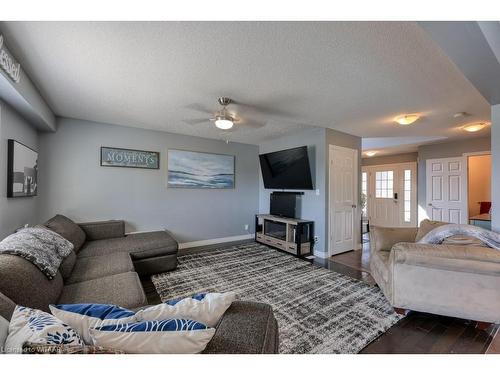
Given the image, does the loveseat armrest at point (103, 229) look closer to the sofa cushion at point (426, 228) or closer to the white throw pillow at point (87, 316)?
the white throw pillow at point (87, 316)

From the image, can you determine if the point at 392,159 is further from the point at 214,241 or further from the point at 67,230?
the point at 67,230

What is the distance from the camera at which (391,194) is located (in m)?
6.17

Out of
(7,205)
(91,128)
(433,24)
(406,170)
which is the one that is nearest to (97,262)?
(7,205)

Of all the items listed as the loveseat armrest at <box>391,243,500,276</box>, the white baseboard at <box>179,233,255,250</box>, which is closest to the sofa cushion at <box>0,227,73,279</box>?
the white baseboard at <box>179,233,255,250</box>

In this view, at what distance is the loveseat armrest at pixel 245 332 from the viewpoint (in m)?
0.79

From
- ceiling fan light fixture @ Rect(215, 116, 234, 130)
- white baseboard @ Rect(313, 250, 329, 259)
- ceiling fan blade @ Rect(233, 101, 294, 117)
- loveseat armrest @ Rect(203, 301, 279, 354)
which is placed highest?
ceiling fan blade @ Rect(233, 101, 294, 117)

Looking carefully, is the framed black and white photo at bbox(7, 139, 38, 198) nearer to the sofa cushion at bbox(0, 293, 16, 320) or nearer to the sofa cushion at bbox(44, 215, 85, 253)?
the sofa cushion at bbox(44, 215, 85, 253)

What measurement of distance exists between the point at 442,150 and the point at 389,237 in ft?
12.3

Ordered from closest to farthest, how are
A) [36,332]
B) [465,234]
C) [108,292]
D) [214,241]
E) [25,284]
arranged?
[36,332] < [25,284] < [108,292] < [465,234] < [214,241]

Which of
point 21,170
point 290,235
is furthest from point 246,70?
point 290,235

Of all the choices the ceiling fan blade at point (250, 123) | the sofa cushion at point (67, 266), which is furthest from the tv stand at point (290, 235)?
the sofa cushion at point (67, 266)

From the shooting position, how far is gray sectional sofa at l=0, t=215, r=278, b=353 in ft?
2.91

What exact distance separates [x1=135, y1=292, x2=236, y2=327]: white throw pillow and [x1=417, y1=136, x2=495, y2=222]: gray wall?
5.99 metres

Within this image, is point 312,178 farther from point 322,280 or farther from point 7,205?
point 7,205
